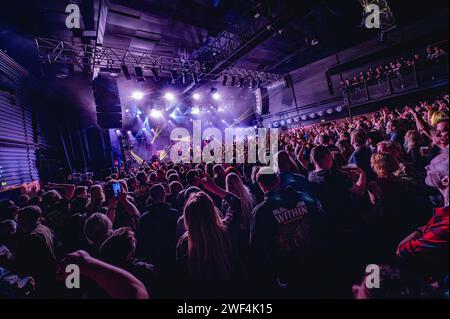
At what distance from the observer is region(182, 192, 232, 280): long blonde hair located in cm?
185

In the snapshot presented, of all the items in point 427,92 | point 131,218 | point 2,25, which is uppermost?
point 2,25

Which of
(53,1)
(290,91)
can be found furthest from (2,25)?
(290,91)

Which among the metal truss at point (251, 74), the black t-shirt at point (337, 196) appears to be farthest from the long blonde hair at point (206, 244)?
the metal truss at point (251, 74)

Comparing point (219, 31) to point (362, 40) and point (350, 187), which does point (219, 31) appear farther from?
point (350, 187)

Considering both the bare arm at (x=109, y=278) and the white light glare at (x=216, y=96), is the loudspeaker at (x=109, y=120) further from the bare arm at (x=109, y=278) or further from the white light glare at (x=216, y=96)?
the white light glare at (x=216, y=96)

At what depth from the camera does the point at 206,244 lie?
1885 mm

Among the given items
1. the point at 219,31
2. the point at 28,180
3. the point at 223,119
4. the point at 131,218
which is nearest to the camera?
the point at 131,218

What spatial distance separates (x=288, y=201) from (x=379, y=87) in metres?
14.4

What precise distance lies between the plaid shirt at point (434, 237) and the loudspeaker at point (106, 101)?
1014 centimetres

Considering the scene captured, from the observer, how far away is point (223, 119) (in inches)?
947

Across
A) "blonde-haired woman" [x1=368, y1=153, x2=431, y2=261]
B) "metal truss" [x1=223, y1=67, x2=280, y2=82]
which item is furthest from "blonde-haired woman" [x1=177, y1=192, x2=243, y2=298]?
"metal truss" [x1=223, y1=67, x2=280, y2=82]

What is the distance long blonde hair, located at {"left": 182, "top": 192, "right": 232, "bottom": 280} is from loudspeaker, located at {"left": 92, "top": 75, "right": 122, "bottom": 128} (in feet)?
28.7

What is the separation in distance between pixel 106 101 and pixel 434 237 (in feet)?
33.9

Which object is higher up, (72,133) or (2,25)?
(2,25)
